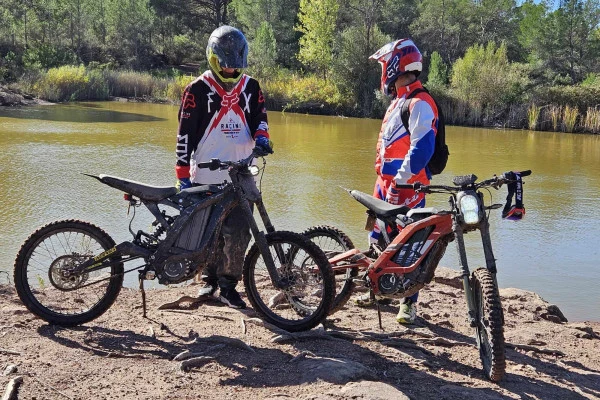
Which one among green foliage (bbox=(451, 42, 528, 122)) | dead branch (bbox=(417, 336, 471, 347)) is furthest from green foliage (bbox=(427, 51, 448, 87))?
dead branch (bbox=(417, 336, 471, 347))

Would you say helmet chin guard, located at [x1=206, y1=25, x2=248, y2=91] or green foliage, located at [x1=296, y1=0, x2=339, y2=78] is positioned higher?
green foliage, located at [x1=296, y1=0, x2=339, y2=78]

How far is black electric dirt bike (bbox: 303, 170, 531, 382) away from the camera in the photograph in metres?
3.80

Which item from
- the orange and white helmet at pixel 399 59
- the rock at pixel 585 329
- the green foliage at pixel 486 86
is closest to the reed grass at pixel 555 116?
the green foliage at pixel 486 86

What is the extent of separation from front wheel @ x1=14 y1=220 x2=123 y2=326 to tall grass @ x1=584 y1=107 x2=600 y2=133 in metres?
25.2

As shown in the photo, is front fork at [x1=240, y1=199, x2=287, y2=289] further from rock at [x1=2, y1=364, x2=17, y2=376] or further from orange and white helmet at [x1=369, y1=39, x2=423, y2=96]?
rock at [x1=2, y1=364, x2=17, y2=376]

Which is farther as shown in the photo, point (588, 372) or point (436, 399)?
point (588, 372)

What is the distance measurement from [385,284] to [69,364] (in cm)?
193

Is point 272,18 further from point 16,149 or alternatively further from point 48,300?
point 48,300

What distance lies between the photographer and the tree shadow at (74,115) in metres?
24.0

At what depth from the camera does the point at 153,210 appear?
14.7 feet

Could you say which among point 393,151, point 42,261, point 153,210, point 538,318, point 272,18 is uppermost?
point 272,18

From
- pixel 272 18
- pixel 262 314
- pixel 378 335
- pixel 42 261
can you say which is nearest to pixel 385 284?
pixel 378 335

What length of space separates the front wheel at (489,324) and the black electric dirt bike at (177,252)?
3.10 ft

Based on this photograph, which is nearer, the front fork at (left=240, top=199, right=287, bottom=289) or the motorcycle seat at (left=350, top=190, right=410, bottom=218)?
the front fork at (left=240, top=199, right=287, bottom=289)
